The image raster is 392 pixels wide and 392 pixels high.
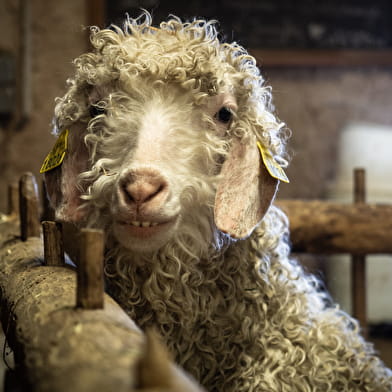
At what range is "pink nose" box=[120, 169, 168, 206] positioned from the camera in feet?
3.55

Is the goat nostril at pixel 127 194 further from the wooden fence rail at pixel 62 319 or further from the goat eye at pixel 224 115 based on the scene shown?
the goat eye at pixel 224 115

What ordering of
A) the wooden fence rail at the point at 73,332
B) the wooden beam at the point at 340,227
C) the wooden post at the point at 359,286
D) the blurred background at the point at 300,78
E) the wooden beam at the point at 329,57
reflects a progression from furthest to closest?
the wooden beam at the point at 329,57 < the blurred background at the point at 300,78 < the wooden post at the point at 359,286 < the wooden beam at the point at 340,227 < the wooden fence rail at the point at 73,332

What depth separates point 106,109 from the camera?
1.29 meters

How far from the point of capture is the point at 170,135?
1213mm

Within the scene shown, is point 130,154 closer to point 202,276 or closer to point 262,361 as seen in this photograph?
point 202,276

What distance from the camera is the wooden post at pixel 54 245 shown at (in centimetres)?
117

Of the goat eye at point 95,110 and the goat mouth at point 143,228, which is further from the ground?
the goat eye at point 95,110

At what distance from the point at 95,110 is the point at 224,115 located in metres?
0.32

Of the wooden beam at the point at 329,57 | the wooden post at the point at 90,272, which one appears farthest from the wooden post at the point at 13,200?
the wooden beam at the point at 329,57

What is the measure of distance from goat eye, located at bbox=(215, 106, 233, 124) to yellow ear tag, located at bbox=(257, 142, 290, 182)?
10 cm

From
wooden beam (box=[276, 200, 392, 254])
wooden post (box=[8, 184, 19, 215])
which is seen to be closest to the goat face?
wooden post (box=[8, 184, 19, 215])

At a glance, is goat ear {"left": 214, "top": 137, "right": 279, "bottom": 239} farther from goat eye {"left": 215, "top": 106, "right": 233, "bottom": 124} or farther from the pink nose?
the pink nose

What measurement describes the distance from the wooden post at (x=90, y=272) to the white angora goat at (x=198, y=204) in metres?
0.28

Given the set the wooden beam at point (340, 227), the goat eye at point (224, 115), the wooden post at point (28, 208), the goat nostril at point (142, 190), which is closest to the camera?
the goat nostril at point (142, 190)
